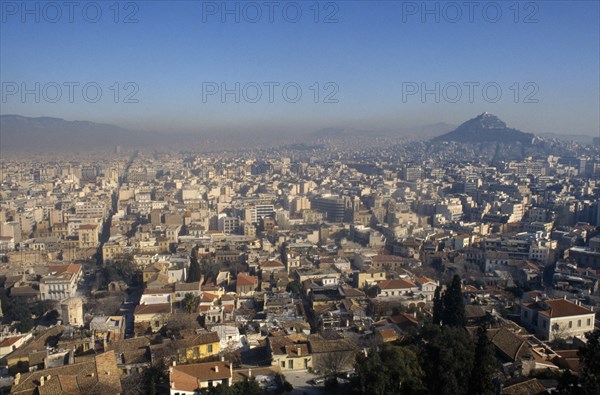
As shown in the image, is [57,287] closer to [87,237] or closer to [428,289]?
[87,237]

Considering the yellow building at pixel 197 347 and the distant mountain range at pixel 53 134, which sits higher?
the distant mountain range at pixel 53 134

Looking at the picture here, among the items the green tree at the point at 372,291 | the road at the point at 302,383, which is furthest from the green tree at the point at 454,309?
the green tree at the point at 372,291

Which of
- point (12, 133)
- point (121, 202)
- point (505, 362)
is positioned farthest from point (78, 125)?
point (505, 362)

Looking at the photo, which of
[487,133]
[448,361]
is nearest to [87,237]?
[448,361]

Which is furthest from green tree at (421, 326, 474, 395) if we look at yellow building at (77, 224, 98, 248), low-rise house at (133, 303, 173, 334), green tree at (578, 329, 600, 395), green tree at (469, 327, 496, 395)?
yellow building at (77, 224, 98, 248)

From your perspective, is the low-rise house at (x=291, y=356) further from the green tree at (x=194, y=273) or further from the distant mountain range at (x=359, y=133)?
the distant mountain range at (x=359, y=133)

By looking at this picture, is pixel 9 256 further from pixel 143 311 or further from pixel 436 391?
pixel 436 391

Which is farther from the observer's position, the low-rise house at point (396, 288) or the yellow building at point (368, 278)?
the yellow building at point (368, 278)

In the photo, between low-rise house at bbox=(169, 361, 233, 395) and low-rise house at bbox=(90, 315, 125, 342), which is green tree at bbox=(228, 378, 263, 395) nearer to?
low-rise house at bbox=(169, 361, 233, 395)

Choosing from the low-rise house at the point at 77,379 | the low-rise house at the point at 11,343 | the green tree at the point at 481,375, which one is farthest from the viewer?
the low-rise house at the point at 11,343
